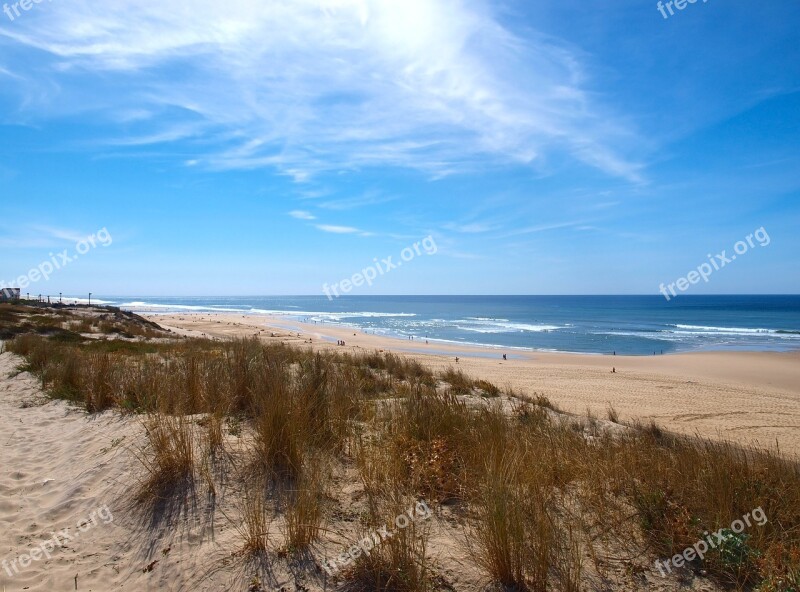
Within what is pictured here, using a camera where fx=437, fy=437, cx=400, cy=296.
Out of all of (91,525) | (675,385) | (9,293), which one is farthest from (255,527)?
(9,293)

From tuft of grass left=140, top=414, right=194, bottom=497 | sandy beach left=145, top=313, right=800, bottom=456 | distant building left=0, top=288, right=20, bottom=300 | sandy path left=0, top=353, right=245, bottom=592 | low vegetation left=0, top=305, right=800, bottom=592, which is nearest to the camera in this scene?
low vegetation left=0, top=305, right=800, bottom=592

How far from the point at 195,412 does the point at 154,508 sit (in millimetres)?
2350

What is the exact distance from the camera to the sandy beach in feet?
45.0

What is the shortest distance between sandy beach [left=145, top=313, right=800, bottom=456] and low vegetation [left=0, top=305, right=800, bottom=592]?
193 inches

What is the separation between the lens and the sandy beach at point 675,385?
1371 cm

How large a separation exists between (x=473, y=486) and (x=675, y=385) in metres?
21.5

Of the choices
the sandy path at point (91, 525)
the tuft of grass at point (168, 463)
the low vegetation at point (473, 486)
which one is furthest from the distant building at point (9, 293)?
the tuft of grass at point (168, 463)

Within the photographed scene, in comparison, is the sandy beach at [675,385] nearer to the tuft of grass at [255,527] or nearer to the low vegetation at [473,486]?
the low vegetation at [473,486]

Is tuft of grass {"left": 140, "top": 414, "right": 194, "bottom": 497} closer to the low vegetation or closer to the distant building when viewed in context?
the low vegetation

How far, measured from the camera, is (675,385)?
838 inches

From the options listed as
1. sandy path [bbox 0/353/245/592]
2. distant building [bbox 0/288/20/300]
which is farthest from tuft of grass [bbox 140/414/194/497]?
distant building [bbox 0/288/20/300]

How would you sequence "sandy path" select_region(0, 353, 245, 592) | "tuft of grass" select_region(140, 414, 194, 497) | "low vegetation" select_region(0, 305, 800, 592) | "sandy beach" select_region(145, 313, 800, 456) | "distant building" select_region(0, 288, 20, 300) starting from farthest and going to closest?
1. "distant building" select_region(0, 288, 20, 300)
2. "sandy beach" select_region(145, 313, 800, 456)
3. "tuft of grass" select_region(140, 414, 194, 497)
4. "sandy path" select_region(0, 353, 245, 592)
5. "low vegetation" select_region(0, 305, 800, 592)

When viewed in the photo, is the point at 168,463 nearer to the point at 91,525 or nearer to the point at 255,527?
the point at 91,525

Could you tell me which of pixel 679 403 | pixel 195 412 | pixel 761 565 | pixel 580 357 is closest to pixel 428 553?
pixel 761 565
